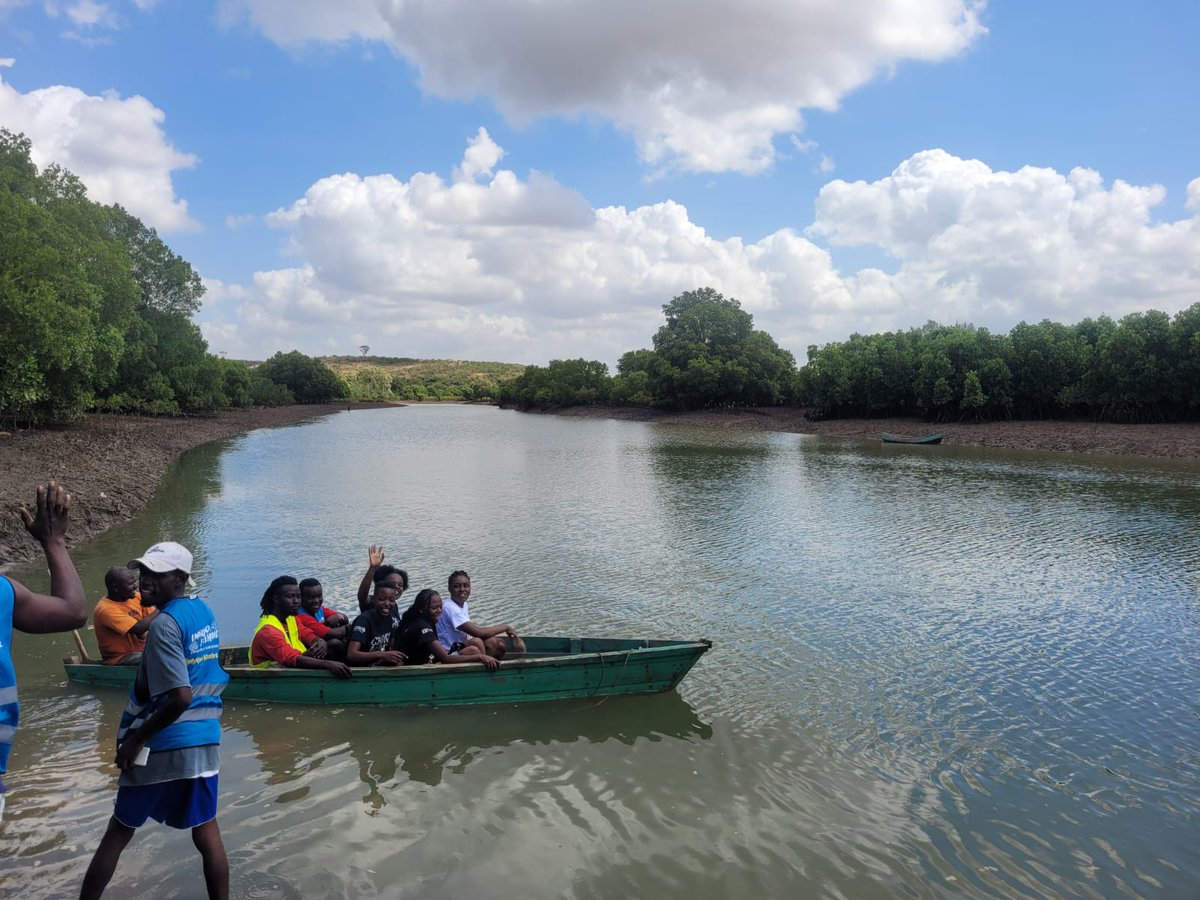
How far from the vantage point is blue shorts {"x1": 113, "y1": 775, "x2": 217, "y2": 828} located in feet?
15.7

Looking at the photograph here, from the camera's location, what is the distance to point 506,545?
65.0ft

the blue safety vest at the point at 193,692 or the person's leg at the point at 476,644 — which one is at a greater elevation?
the blue safety vest at the point at 193,692

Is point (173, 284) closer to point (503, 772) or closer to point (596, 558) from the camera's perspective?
point (596, 558)

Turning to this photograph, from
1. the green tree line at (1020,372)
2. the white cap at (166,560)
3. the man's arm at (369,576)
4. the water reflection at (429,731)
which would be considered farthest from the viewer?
the green tree line at (1020,372)

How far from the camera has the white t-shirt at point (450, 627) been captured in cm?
988

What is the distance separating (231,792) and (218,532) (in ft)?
48.0

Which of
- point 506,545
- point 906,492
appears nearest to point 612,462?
point 906,492

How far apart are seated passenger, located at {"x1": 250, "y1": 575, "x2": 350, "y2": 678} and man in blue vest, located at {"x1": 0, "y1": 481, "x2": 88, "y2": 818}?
15.1ft

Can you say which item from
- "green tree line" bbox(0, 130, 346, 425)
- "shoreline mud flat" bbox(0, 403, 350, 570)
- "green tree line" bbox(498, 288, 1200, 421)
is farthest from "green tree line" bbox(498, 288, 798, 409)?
"shoreline mud flat" bbox(0, 403, 350, 570)

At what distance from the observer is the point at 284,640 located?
9.38m

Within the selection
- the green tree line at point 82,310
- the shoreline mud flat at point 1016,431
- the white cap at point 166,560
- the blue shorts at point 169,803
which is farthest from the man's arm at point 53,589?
the shoreline mud flat at point 1016,431

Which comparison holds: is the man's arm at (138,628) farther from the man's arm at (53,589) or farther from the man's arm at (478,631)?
the man's arm at (53,589)

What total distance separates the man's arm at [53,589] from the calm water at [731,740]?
2867 mm

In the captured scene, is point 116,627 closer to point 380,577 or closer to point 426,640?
point 380,577
